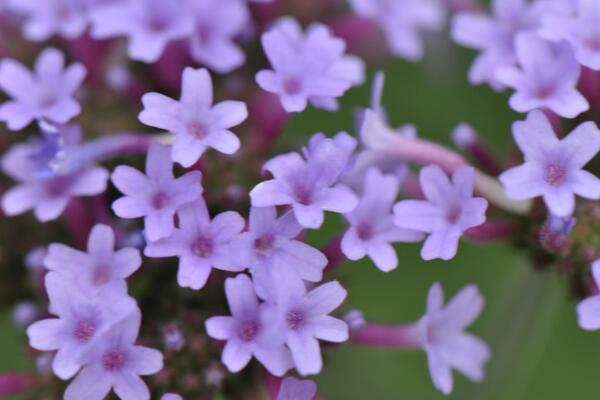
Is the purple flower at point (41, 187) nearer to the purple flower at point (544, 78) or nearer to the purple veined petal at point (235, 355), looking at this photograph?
the purple veined petal at point (235, 355)

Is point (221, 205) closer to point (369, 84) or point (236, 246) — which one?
point (236, 246)

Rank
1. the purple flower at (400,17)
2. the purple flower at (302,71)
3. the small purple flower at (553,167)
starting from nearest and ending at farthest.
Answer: the small purple flower at (553,167), the purple flower at (302,71), the purple flower at (400,17)

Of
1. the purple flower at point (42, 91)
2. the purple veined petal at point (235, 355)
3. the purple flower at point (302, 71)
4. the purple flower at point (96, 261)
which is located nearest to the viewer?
the purple veined petal at point (235, 355)

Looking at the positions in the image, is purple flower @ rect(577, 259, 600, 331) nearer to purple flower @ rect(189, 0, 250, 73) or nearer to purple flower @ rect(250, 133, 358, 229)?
purple flower @ rect(250, 133, 358, 229)

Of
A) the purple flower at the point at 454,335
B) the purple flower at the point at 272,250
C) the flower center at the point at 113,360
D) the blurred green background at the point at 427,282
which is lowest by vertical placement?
the blurred green background at the point at 427,282

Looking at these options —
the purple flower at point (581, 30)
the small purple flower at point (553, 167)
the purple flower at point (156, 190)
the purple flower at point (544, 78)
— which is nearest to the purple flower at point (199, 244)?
the purple flower at point (156, 190)

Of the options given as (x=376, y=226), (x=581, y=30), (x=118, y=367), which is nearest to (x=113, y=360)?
(x=118, y=367)

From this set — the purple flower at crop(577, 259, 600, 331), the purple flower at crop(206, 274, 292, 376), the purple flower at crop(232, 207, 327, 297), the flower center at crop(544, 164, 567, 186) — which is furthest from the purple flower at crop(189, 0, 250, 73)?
the purple flower at crop(577, 259, 600, 331)
